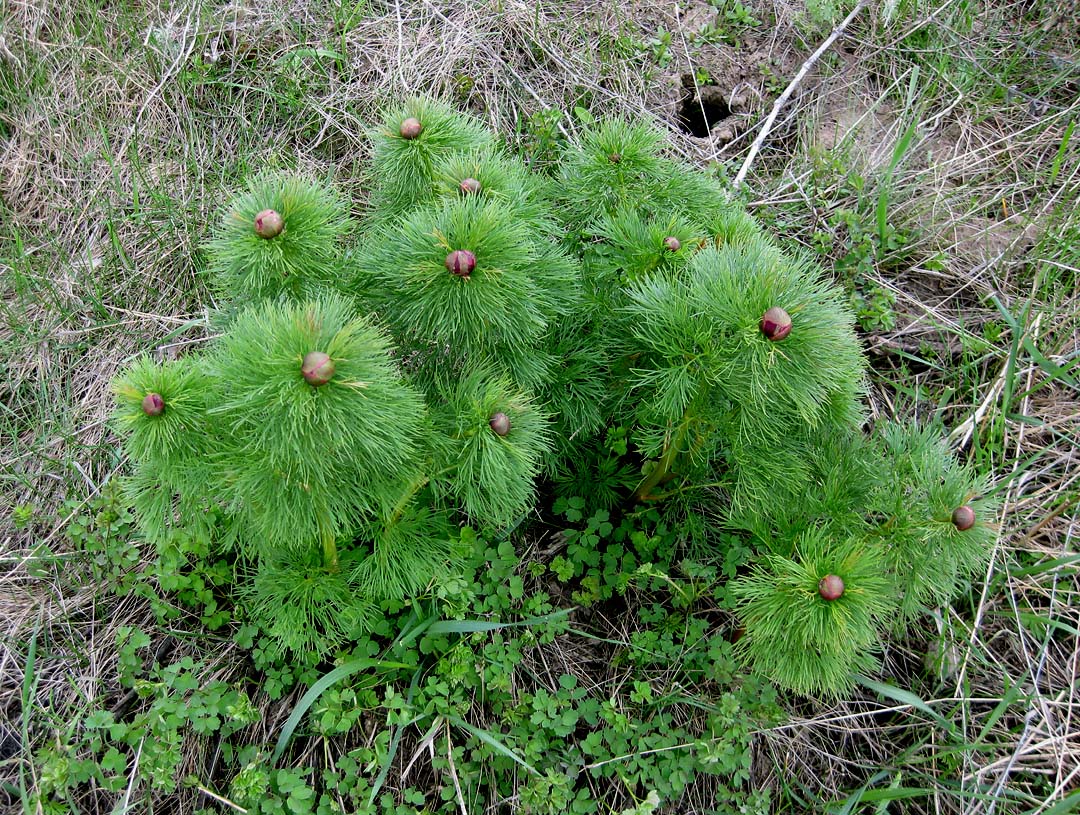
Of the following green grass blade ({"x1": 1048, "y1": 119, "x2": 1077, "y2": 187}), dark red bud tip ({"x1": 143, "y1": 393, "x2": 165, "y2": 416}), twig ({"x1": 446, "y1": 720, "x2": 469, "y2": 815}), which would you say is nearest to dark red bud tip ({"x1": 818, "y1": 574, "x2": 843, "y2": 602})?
twig ({"x1": 446, "y1": 720, "x2": 469, "y2": 815})

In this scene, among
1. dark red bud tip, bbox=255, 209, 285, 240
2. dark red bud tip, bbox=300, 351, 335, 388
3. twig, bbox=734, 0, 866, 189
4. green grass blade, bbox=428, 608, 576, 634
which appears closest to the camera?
dark red bud tip, bbox=300, 351, 335, 388

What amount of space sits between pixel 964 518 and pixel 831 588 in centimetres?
34

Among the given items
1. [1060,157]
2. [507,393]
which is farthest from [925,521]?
[1060,157]

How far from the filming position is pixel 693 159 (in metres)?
2.90

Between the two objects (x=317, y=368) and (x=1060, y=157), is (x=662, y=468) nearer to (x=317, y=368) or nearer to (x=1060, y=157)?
(x=317, y=368)

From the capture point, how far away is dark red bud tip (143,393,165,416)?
137cm

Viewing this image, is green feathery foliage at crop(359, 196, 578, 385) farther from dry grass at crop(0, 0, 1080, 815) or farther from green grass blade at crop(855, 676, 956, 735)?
green grass blade at crop(855, 676, 956, 735)

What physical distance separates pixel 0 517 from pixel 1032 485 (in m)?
3.06

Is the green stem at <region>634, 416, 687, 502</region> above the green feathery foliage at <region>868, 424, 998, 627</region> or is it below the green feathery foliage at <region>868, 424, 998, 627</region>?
below

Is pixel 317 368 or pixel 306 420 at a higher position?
pixel 317 368

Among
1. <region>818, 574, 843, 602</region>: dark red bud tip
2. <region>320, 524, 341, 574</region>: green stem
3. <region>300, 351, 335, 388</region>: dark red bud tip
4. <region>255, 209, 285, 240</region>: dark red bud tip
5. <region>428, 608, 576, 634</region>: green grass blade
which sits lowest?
<region>428, 608, 576, 634</region>: green grass blade

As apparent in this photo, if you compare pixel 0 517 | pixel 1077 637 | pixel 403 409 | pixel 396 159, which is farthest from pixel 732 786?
pixel 0 517

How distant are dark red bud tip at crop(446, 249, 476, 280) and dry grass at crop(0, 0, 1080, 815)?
1109 mm

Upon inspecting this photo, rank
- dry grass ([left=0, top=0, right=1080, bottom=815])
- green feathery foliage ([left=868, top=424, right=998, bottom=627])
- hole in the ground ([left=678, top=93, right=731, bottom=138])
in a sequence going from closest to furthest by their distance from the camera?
green feathery foliage ([left=868, top=424, right=998, bottom=627])
dry grass ([left=0, top=0, right=1080, bottom=815])
hole in the ground ([left=678, top=93, right=731, bottom=138])
